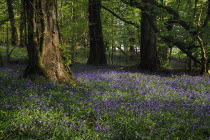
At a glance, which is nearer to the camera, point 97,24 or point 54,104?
point 54,104

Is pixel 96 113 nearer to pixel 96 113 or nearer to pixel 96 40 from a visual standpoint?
pixel 96 113

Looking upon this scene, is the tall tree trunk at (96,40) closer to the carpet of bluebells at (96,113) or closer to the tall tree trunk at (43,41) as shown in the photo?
the tall tree trunk at (43,41)

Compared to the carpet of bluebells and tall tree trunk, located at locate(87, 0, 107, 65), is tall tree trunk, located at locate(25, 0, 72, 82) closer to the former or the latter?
the carpet of bluebells

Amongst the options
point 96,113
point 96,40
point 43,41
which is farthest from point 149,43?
point 96,113

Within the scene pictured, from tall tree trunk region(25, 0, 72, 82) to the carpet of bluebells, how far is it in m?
0.70

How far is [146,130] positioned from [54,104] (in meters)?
2.66

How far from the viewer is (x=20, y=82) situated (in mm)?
7293

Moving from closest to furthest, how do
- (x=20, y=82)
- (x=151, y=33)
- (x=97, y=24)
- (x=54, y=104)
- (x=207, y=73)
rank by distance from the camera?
(x=54, y=104), (x=20, y=82), (x=207, y=73), (x=151, y=33), (x=97, y=24)

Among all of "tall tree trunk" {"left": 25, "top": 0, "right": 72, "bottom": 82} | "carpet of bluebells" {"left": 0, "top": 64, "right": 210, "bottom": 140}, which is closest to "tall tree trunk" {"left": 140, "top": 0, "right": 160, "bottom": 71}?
"carpet of bluebells" {"left": 0, "top": 64, "right": 210, "bottom": 140}

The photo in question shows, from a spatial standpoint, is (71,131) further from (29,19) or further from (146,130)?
(29,19)

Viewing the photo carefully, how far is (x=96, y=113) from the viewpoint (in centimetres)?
546

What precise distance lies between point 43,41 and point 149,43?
8.19m

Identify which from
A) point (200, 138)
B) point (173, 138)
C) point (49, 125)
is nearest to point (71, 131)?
point (49, 125)

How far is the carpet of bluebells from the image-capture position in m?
4.35
